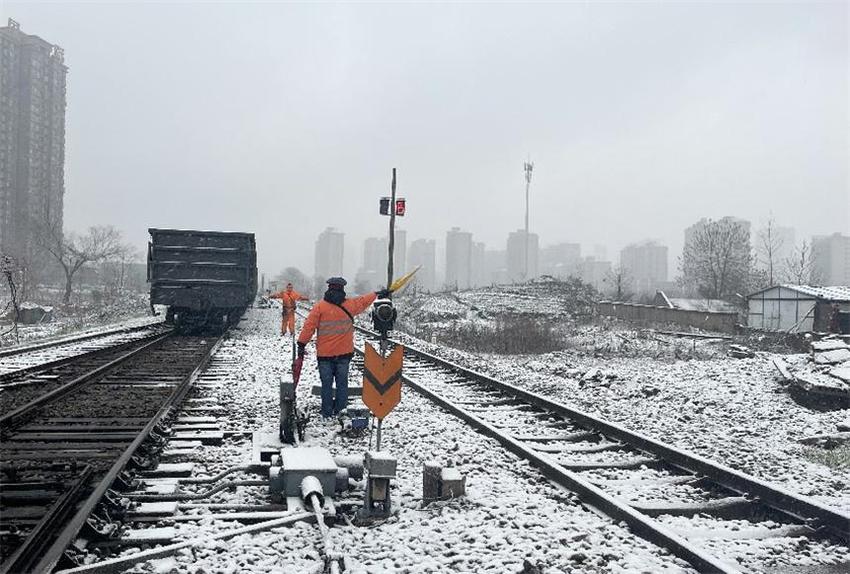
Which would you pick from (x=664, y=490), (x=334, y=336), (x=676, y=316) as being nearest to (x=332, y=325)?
(x=334, y=336)

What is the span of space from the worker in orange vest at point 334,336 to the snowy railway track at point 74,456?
187 cm

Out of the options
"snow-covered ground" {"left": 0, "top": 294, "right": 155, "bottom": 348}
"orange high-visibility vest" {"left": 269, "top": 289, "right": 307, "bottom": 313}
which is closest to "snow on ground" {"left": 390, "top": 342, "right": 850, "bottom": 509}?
"orange high-visibility vest" {"left": 269, "top": 289, "right": 307, "bottom": 313}

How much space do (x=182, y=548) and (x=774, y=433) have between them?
759cm

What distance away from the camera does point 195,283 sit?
1966 cm

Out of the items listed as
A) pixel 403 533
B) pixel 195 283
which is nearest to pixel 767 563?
pixel 403 533

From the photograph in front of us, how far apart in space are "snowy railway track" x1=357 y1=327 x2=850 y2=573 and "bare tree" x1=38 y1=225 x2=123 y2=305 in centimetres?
5014

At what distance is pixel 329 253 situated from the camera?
156 metres

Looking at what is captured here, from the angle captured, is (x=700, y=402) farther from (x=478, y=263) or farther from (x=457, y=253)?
(x=478, y=263)

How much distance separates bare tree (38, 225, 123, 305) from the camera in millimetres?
54531

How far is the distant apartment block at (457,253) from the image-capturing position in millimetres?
142000

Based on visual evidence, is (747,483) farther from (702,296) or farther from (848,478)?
(702,296)

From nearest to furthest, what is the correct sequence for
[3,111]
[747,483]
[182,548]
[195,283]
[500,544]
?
[182,548] < [500,544] < [747,483] < [195,283] < [3,111]

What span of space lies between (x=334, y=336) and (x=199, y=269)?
13.0 meters

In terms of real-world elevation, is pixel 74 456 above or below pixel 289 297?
below
